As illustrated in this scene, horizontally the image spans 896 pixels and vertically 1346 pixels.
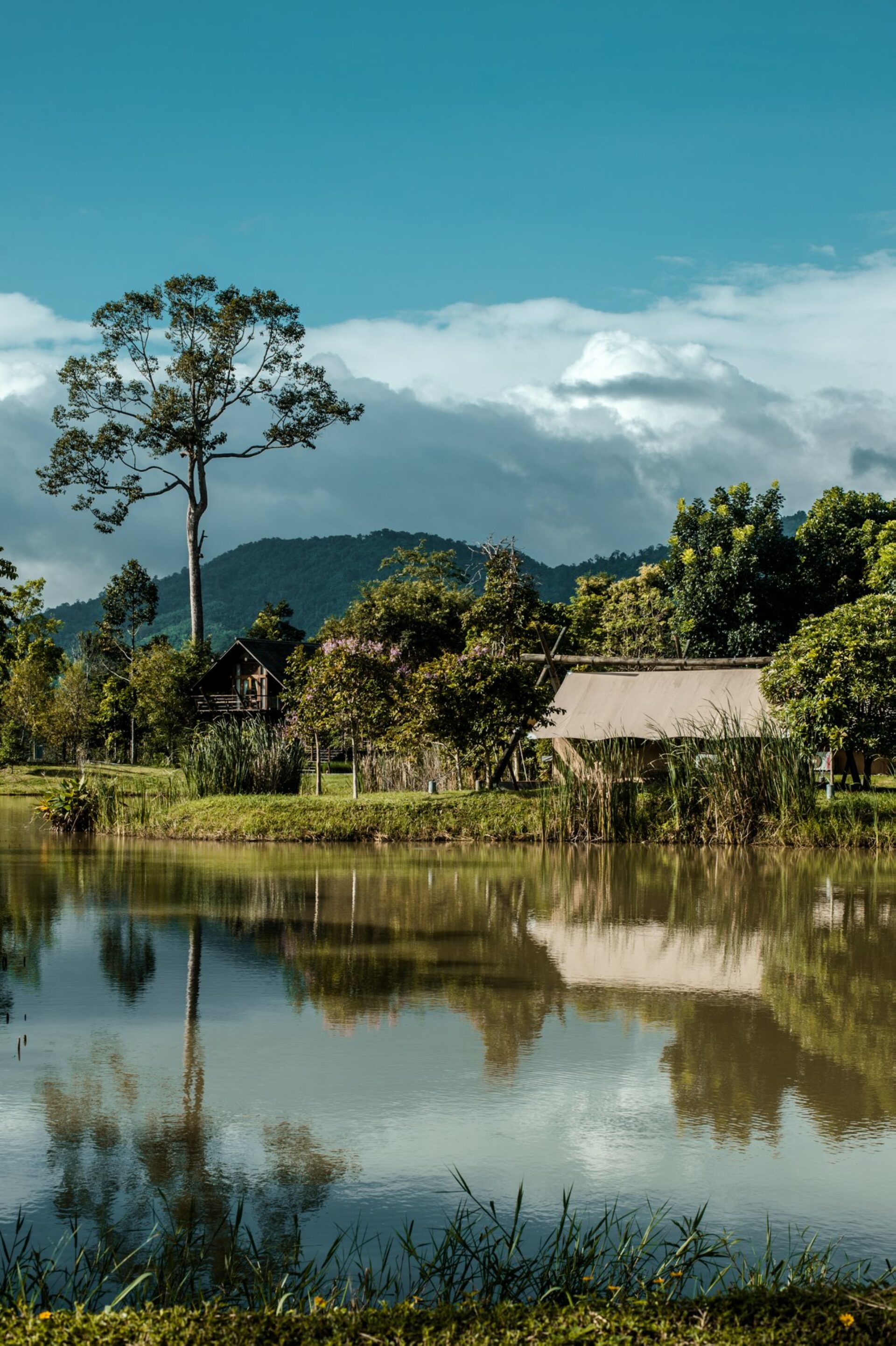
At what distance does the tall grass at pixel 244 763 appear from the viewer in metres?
20.7

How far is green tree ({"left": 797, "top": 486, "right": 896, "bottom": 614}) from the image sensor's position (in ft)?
106

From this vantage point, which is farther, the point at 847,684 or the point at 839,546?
the point at 839,546

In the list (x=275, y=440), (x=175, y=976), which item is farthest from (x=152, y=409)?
(x=175, y=976)

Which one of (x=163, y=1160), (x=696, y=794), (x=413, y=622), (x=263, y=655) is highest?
(x=263, y=655)

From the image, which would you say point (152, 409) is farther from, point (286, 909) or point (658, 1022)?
point (658, 1022)

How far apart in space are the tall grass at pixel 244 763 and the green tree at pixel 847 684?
26.5 feet

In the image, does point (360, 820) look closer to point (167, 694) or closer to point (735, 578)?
point (735, 578)

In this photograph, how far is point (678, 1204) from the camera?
4332 millimetres

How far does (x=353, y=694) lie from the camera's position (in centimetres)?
2108

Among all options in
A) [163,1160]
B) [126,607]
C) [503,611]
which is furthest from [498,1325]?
[126,607]

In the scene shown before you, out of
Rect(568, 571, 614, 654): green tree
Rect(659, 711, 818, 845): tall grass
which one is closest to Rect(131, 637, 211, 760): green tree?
Rect(568, 571, 614, 654): green tree

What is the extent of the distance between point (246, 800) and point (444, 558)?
24.2m

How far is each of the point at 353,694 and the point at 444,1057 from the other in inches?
591

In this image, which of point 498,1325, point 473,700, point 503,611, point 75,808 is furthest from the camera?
point 503,611
